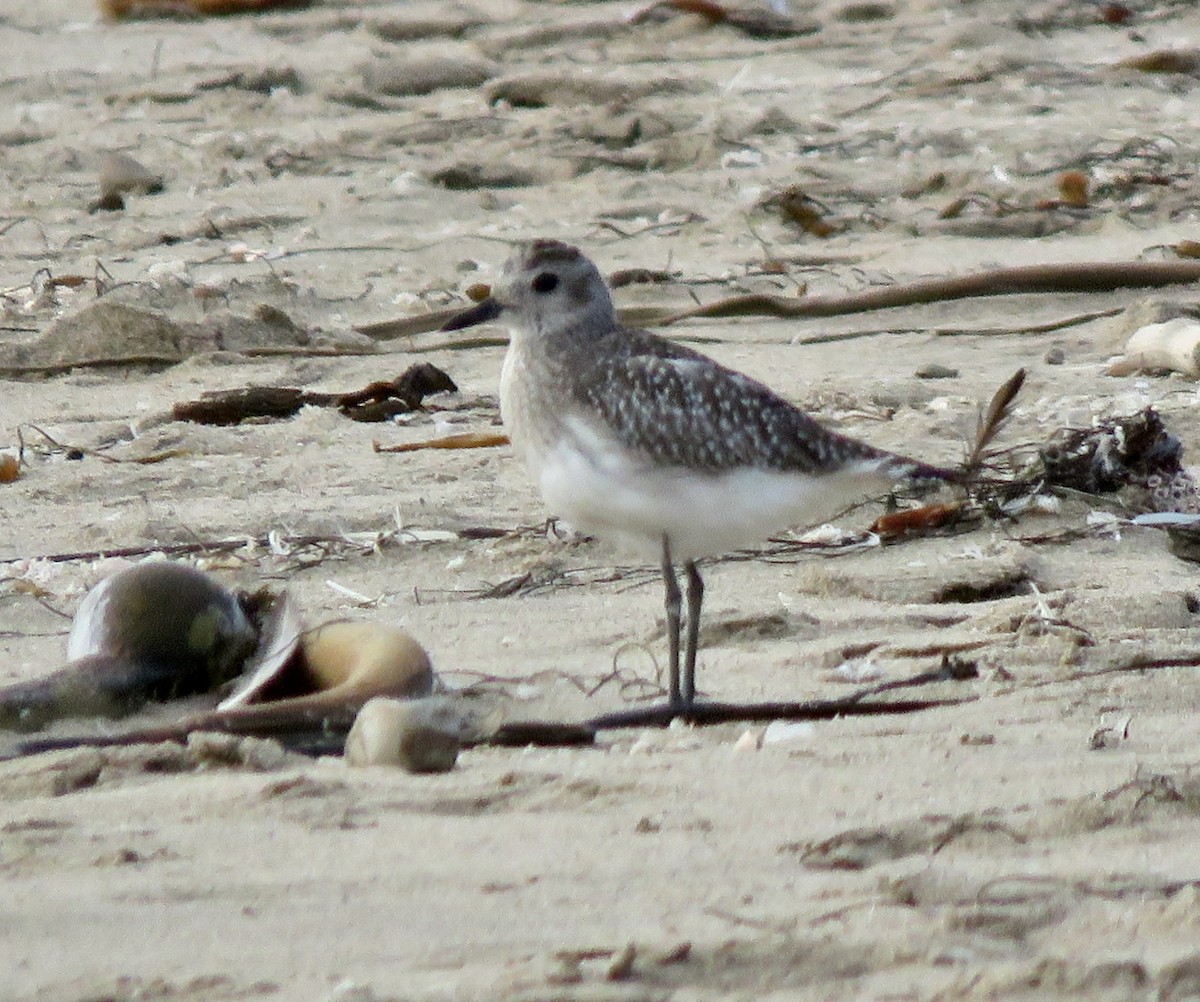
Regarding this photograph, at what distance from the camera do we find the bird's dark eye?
15.3 feet

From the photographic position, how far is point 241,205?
8.55 meters

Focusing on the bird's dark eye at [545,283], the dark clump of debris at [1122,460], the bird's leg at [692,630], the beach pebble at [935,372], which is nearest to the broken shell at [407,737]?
the bird's leg at [692,630]

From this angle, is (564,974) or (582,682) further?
(582,682)

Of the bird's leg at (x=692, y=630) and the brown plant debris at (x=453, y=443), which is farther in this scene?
the brown plant debris at (x=453, y=443)

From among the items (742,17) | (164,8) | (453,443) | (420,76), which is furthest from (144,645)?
(164,8)

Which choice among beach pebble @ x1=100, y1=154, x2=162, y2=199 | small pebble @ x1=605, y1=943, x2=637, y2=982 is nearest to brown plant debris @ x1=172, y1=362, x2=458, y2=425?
beach pebble @ x1=100, y1=154, x2=162, y2=199

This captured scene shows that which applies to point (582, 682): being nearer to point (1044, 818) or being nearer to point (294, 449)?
point (1044, 818)

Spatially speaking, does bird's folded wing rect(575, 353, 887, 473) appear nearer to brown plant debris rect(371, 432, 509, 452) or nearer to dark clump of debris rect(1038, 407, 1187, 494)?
dark clump of debris rect(1038, 407, 1187, 494)

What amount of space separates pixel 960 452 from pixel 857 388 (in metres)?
0.70

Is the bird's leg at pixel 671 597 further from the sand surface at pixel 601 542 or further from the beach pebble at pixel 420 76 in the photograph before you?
the beach pebble at pixel 420 76

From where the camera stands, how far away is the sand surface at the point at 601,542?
275 cm

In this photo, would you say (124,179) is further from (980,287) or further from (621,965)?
(621,965)

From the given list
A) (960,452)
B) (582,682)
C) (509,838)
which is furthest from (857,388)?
(509,838)

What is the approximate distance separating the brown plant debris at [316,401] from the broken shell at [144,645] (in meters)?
1.96
